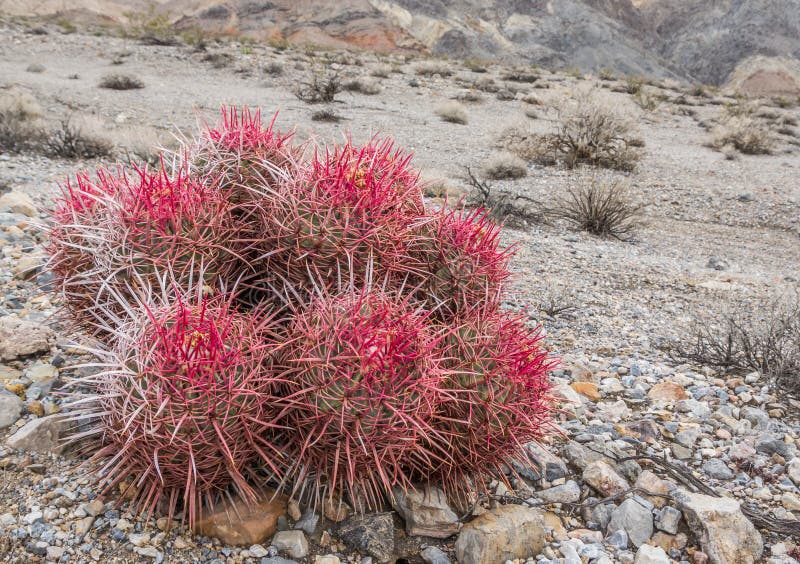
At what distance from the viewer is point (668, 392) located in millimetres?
3373

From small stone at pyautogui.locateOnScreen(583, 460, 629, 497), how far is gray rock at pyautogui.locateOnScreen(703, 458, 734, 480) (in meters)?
0.45

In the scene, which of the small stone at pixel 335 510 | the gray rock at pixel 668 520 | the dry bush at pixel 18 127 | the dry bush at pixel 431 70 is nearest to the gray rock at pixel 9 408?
the small stone at pixel 335 510

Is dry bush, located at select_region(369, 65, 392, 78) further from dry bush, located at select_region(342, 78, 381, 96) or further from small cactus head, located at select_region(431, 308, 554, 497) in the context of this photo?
small cactus head, located at select_region(431, 308, 554, 497)

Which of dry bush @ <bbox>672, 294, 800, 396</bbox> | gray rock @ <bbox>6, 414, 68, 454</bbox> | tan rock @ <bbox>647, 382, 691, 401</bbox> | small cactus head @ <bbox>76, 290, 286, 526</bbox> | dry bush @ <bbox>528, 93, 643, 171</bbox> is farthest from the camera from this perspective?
dry bush @ <bbox>528, 93, 643, 171</bbox>

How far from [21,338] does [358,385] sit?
2046mm

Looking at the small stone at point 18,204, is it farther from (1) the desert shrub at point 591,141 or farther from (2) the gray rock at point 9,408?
(1) the desert shrub at point 591,141

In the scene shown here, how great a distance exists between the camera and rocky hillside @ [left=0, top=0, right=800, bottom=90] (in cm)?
3631

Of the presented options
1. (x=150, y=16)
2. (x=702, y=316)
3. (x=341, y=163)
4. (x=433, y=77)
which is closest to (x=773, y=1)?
(x=433, y=77)

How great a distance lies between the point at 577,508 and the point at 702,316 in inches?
111

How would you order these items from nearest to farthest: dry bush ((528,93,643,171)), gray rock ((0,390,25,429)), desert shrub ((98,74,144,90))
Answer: gray rock ((0,390,25,429)), dry bush ((528,93,643,171)), desert shrub ((98,74,144,90))

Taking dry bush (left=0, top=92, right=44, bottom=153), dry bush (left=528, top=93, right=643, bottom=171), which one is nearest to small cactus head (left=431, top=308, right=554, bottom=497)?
dry bush (left=0, top=92, right=44, bottom=153)

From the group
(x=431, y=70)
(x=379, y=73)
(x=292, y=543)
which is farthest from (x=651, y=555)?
(x=431, y=70)

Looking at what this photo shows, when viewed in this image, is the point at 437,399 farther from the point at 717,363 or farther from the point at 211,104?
the point at 211,104

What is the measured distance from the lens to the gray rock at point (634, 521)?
236cm
